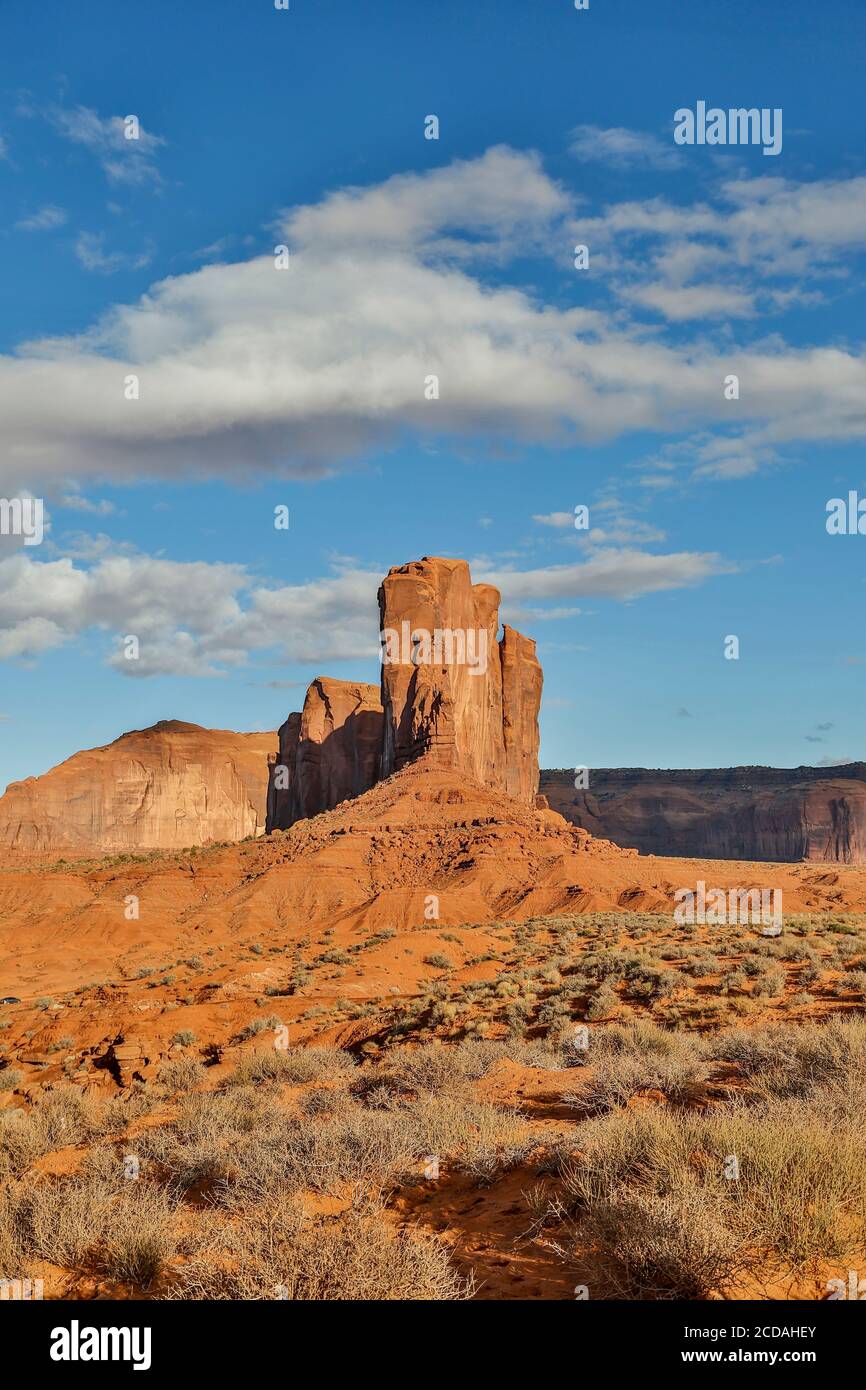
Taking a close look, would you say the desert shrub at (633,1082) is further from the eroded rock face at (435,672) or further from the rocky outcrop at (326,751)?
the rocky outcrop at (326,751)

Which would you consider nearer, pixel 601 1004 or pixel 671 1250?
pixel 671 1250

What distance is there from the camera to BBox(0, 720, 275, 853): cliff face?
444 ft

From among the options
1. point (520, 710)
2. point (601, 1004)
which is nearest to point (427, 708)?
point (520, 710)

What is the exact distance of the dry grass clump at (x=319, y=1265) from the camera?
5.20 metres

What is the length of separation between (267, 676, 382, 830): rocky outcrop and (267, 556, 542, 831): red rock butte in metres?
0.12

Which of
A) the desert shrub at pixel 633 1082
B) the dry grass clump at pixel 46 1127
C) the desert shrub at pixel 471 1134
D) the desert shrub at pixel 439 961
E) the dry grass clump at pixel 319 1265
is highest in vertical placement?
the dry grass clump at pixel 319 1265

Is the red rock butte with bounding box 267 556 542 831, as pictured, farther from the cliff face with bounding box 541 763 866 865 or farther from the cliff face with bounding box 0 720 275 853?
the cliff face with bounding box 541 763 866 865

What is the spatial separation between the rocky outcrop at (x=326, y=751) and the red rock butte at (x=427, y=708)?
124mm

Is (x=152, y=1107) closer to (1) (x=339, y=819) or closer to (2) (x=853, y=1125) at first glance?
(2) (x=853, y=1125)

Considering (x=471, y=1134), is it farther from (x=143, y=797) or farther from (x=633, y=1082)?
(x=143, y=797)

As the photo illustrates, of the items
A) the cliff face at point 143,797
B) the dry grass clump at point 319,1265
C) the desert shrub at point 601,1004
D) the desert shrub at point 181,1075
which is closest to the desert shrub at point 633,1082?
the dry grass clump at point 319,1265

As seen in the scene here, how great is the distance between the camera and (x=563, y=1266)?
5.98 meters

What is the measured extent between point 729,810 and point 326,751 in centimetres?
8131

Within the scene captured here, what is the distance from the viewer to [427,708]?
2815 inches
